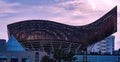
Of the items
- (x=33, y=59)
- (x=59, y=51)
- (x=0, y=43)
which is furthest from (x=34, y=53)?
(x=59, y=51)

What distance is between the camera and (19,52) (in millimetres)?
143750

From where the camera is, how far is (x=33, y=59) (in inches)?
5669

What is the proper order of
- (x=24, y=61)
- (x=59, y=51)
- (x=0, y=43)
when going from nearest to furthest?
(x=59, y=51), (x=24, y=61), (x=0, y=43)

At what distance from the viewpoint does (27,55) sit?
143750mm

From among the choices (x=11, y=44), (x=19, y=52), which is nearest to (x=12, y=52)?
(x=19, y=52)

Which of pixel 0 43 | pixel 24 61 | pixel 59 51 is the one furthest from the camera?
pixel 0 43

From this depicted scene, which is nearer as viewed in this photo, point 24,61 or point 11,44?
point 24,61

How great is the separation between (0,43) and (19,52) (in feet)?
37.8

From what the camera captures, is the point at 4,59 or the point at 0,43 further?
the point at 0,43

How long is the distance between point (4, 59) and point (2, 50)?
284 inches

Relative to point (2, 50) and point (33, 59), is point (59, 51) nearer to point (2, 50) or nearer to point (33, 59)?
point (33, 59)

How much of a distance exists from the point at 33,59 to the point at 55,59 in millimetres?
20652

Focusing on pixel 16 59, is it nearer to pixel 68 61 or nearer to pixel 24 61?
pixel 24 61

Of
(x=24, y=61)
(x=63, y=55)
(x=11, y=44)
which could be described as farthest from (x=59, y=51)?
(x=11, y=44)
